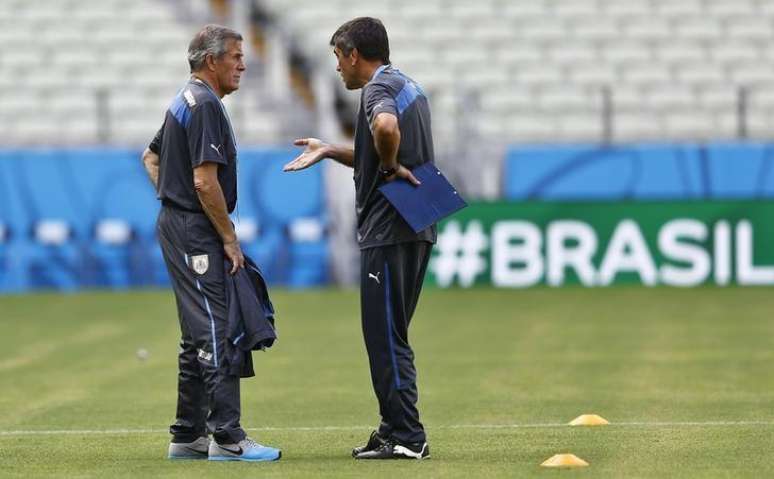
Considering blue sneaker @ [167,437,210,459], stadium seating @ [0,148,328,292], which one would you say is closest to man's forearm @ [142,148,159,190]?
blue sneaker @ [167,437,210,459]

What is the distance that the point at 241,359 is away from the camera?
8.38 metres

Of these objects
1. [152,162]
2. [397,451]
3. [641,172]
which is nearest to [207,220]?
[152,162]

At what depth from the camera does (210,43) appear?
27.7 ft

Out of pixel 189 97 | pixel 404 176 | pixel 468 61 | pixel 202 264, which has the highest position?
pixel 468 61

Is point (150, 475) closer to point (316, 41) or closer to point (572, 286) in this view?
point (572, 286)

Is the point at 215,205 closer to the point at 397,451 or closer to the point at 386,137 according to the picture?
the point at 386,137

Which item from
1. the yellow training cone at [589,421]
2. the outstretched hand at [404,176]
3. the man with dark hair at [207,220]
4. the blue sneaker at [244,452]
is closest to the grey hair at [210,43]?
the man with dark hair at [207,220]

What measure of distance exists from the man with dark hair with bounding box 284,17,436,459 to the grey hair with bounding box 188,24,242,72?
0.54 meters

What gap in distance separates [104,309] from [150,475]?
1211 centimetres

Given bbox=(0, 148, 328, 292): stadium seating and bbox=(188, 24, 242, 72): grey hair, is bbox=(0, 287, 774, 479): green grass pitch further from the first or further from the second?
bbox=(0, 148, 328, 292): stadium seating

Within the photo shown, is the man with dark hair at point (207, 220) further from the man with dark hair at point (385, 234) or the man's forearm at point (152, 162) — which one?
the man with dark hair at point (385, 234)

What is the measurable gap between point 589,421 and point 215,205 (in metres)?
2.80

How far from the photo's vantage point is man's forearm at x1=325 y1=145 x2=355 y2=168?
28.2ft

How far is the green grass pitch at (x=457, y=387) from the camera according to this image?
8398 mm
